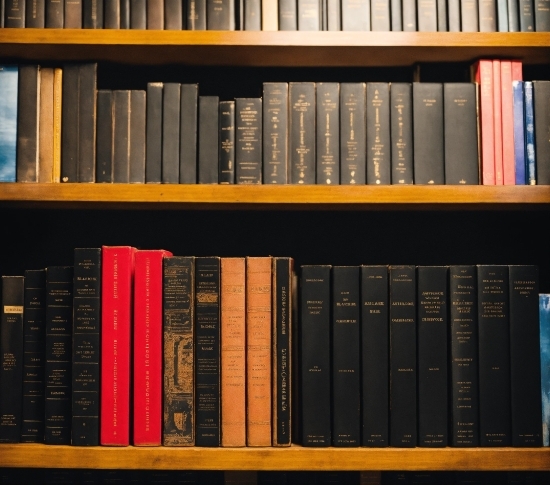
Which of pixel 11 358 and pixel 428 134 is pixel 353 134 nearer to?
pixel 428 134

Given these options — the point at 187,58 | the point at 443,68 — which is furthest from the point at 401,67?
the point at 187,58

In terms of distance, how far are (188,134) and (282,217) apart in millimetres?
362

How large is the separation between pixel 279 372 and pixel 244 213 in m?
0.46

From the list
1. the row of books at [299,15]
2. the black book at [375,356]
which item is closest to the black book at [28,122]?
the row of books at [299,15]

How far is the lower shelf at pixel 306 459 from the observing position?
1.06 metres

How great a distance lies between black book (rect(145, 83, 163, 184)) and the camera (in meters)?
1.14

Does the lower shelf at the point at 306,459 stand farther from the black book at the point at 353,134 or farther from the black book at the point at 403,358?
the black book at the point at 353,134

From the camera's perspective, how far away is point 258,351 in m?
1.09

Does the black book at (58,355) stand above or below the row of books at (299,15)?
below

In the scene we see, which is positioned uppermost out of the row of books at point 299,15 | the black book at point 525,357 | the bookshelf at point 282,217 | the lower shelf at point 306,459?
the row of books at point 299,15

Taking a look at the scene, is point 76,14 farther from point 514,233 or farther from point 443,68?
point 514,233

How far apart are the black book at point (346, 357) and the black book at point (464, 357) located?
172mm

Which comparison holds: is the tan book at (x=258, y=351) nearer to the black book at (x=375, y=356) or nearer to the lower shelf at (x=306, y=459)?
the lower shelf at (x=306, y=459)

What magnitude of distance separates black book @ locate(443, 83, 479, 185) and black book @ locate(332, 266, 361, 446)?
0.89 feet
